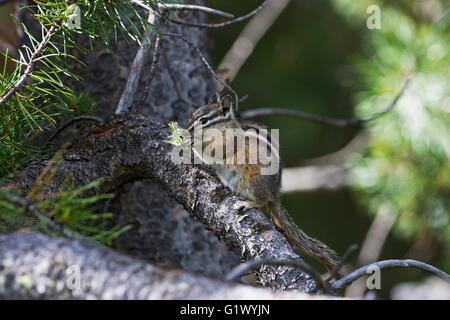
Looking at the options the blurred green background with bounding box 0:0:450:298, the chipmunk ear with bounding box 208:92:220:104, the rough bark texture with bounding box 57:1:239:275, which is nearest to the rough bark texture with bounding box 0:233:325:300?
the chipmunk ear with bounding box 208:92:220:104

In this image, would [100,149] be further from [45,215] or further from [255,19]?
[255,19]

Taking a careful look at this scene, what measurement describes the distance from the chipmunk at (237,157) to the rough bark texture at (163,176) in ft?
0.54

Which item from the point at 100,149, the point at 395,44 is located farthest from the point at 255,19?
the point at 100,149

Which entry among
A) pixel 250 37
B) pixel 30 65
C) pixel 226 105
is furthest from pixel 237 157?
pixel 250 37

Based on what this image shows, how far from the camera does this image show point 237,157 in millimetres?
1797

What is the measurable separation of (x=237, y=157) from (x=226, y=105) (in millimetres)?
164

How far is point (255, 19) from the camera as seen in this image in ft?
11.5

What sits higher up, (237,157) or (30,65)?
(30,65)

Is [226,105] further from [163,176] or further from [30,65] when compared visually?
[30,65]

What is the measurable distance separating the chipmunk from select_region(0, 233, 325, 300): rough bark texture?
81cm

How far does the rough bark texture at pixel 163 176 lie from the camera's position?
4.28ft

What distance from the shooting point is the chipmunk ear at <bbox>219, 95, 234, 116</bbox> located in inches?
68.4

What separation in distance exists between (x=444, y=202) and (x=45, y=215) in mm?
2015

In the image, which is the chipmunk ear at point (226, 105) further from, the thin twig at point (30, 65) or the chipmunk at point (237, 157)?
the thin twig at point (30, 65)
